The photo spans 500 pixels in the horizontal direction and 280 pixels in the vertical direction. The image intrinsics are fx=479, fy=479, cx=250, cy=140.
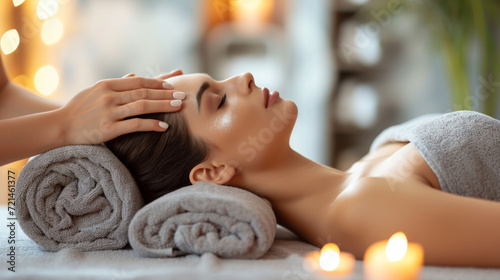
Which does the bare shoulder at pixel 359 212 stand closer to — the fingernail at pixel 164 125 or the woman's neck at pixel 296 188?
the woman's neck at pixel 296 188

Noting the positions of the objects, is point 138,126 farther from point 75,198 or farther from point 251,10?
point 251,10

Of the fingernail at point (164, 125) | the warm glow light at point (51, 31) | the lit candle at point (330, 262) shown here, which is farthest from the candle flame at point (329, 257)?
the warm glow light at point (51, 31)

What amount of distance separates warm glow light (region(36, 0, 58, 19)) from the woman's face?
240 centimetres

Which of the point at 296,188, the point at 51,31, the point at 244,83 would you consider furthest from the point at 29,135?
the point at 51,31

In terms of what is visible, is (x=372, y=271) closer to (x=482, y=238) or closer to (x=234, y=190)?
(x=482, y=238)

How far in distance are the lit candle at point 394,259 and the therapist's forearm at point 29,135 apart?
73cm

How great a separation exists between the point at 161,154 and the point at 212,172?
5.4 inches

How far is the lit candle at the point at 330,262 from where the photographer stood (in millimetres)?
919

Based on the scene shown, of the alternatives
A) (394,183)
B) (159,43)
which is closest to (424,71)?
(159,43)

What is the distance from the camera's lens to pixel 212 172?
48.2 inches

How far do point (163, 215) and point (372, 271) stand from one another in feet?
1.44

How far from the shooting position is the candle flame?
969mm

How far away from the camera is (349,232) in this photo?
3.45 feet

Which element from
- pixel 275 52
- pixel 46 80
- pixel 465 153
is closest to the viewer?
pixel 465 153
